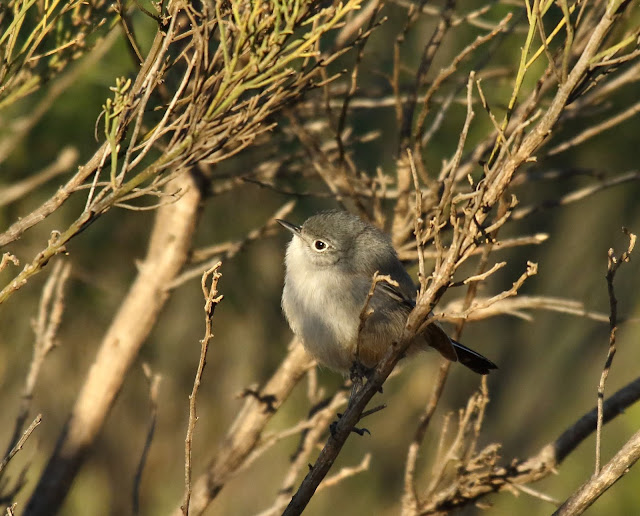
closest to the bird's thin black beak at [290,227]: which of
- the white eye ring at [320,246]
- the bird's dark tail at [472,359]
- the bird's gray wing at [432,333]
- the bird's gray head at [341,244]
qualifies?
the bird's gray head at [341,244]

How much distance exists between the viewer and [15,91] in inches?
125

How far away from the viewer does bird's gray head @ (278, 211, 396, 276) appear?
13.1ft

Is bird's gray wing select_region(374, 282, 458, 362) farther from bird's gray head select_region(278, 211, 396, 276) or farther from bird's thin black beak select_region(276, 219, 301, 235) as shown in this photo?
bird's thin black beak select_region(276, 219, 301, 235)

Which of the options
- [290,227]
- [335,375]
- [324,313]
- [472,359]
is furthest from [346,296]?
[335,375]

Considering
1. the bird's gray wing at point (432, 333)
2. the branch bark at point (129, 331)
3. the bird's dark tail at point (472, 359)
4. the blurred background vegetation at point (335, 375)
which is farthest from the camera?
the blurred background vegetation at point (335, 375)

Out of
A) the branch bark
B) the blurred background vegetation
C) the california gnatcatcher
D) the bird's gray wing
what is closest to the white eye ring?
the california gnatcatcher

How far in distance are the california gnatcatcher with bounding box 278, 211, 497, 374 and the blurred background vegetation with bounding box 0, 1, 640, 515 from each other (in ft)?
9.34

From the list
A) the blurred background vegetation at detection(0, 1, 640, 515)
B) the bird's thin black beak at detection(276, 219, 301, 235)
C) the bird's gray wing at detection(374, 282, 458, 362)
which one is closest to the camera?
the bird's gray wing at detection(374, 282, 458, 362)

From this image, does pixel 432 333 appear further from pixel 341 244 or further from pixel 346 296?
pixel 341 244

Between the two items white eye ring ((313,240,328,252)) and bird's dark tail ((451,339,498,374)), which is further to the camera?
white eye ring ((313,240,328,252))

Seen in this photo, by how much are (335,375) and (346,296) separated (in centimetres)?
396

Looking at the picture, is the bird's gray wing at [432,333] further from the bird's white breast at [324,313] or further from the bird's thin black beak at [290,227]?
the bird's thin black beak at [290,227]

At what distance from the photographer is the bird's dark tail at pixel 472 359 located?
13.1 ft

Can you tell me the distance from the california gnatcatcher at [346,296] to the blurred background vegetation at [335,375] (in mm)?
2847
